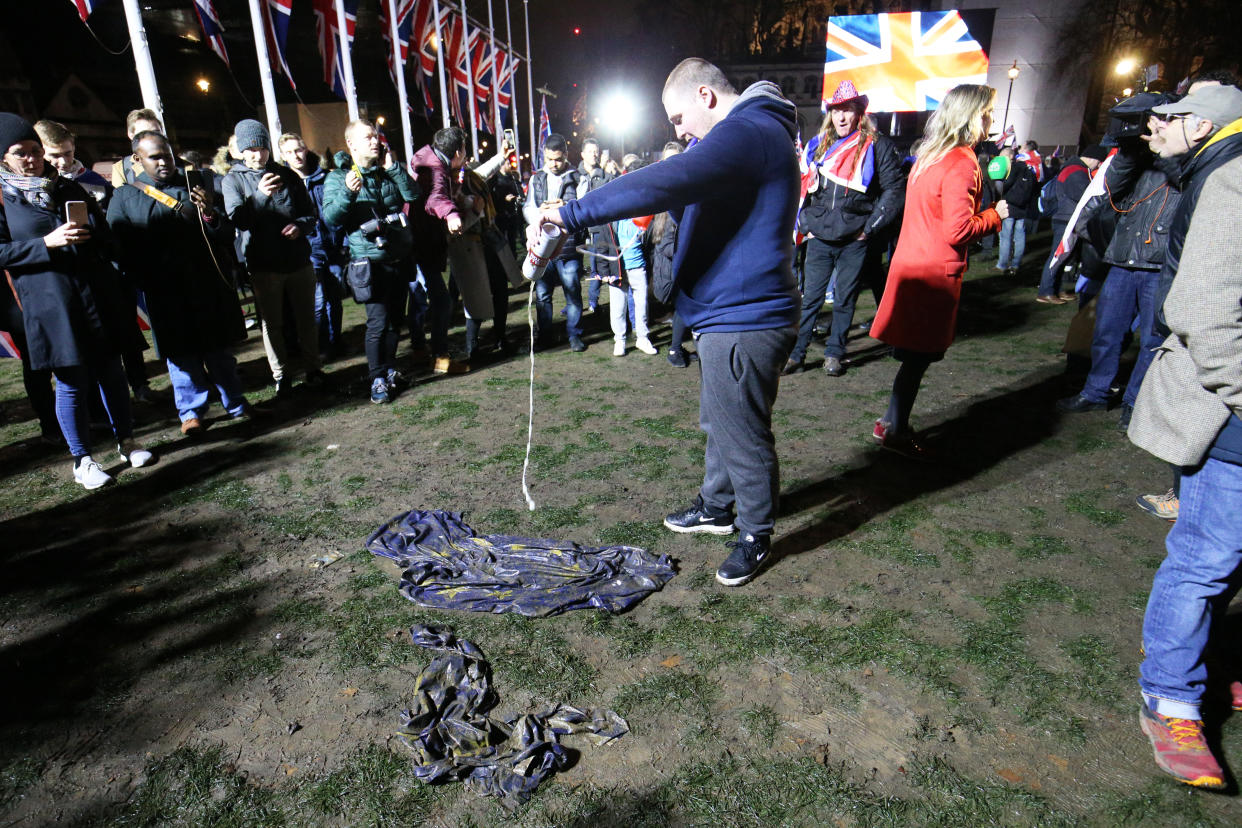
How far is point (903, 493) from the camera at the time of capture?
4199mm

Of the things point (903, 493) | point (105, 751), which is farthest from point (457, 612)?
point (903, 493)

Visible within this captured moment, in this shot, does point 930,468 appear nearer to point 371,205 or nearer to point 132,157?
point 371,205

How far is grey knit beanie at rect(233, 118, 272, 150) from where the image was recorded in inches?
219

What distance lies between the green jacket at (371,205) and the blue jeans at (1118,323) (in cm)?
569

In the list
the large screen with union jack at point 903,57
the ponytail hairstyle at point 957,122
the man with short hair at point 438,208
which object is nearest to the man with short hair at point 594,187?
the man with short hair at point 438,208

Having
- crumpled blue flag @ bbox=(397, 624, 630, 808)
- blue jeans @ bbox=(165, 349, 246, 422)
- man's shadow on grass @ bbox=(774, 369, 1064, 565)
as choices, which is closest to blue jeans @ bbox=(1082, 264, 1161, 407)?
man's shadow on grass @ bbox=(774, 369, 1064, 565)

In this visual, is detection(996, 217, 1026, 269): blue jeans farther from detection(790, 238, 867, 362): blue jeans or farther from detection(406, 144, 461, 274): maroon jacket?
Answer: detection(406, 144, 461, 274): maroon jacket

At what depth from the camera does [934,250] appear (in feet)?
14.1

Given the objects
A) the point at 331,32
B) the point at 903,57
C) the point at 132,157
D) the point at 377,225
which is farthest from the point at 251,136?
the point at 903,57

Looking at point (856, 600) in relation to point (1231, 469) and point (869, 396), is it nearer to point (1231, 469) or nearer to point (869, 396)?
point (1231, 469)

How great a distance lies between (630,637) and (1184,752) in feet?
6.39

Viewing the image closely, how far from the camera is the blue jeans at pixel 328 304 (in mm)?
7609

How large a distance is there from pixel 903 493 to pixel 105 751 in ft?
13.5

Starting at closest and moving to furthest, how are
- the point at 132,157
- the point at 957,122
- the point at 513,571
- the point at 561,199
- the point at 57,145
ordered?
the point at 513,571 → the point at 957,122 → the point at 57,145 → the point at 132,157 → the point at 561,199
